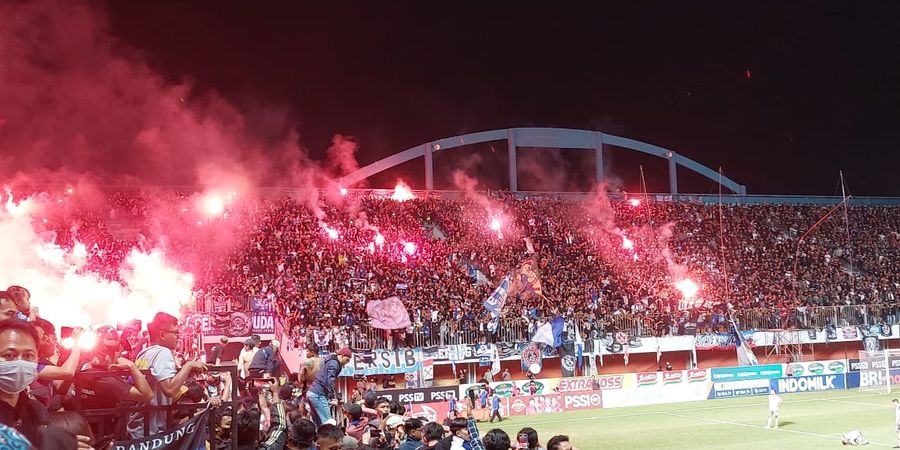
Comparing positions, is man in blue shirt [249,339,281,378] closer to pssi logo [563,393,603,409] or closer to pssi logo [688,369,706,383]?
pssi logo [563,393,603,409]

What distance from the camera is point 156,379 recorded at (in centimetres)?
652

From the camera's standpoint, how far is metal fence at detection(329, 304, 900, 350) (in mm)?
30750

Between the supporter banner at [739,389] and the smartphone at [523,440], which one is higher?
the smartphone at [523,440]

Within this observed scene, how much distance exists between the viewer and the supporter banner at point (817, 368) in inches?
1404

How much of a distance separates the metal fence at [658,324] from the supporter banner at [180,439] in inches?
931

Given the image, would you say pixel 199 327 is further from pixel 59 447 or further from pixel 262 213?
pixel 59 447

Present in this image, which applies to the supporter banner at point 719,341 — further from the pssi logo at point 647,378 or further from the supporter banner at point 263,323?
the supporter banner at point 263,323

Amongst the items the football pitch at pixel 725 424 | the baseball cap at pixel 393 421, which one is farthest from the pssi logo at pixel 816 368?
Answer: the baseball cap at pixel 393 421

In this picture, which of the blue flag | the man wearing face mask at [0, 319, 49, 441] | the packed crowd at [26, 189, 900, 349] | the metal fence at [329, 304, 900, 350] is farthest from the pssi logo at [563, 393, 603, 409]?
the man wearing face mask at [0, 319, 49, 441]

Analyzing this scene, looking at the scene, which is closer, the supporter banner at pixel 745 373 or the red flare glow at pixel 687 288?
the supporter banner at pixel 745 373

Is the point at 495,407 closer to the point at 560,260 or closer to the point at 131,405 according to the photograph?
the point at 560,260

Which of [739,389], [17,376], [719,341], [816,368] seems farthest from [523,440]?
[816,368]

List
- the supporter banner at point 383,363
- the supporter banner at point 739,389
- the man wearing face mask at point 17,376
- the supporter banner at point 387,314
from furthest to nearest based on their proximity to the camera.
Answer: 1. the supporter banner at point 739,389
2. the supporter banner at point 387,314
3. the supporter banner at point 383,363
4. the man wearing face mask at point 17,376

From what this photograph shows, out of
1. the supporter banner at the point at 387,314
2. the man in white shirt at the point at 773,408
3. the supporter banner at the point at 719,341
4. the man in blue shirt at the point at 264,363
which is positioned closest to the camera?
the man in blue shirt at the point at 264,363
